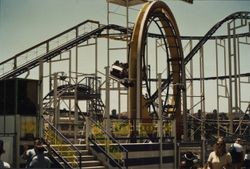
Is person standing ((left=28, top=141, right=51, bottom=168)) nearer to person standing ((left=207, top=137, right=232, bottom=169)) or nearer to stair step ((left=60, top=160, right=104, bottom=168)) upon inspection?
person standing ((left=207, top=137, right=232, bottom=169))

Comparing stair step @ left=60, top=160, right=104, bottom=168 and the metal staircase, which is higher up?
the metal staircase

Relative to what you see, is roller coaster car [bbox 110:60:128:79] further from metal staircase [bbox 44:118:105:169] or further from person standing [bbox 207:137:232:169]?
person standing [bbox 207:137:232:169]

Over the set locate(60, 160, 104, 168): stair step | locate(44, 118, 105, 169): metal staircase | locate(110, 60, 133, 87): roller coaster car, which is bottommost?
locate(60, 160, 104, 168): stair step

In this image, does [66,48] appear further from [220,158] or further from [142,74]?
[220,158]

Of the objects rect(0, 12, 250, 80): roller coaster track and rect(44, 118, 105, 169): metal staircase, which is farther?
rect(0, 12, 250, 80): roller coaster track

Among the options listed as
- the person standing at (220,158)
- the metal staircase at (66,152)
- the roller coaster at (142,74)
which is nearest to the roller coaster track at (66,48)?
the roller coaster at (142,74)

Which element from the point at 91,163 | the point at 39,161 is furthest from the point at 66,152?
the point at 39,161

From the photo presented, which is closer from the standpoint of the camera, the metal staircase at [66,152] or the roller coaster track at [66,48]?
the metal staircase at [66,152]

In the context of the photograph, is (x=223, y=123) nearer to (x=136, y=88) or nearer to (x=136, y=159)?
(x=136, y=88)

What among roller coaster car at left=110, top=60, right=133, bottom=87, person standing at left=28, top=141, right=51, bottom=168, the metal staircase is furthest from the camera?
roller coaster car at left=110, top=60, right=133, bottom=87

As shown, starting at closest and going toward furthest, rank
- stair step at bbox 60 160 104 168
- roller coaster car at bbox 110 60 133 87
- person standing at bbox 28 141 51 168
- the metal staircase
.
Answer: person standing at bbox 28 141 51 168
the metal staircase
stair step at bbox 60 160 104 168
roller coaster car at bbox 110 60 133 87

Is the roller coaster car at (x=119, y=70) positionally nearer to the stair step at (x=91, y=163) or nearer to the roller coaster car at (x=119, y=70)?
the roller coaster car at (x=119, y=70)

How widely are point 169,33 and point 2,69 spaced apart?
28.6 feet

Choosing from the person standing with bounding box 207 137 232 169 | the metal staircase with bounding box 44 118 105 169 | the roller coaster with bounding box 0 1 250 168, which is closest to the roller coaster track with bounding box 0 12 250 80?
the roller coaster with bounding box 0 1 250 168
